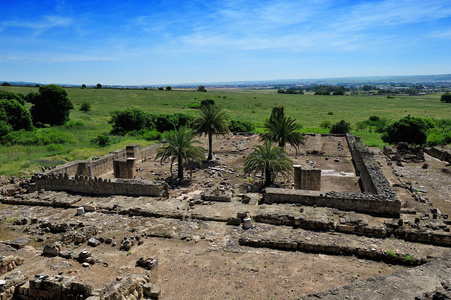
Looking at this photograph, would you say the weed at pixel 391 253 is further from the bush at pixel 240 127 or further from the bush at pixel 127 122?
the bush at pixel 127 122

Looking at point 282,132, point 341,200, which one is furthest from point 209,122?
point 341,200

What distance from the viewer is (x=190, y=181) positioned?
20250 millimetres

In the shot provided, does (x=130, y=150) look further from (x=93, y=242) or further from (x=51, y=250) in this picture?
(x=51, y=250)

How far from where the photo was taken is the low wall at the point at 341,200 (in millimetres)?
13135

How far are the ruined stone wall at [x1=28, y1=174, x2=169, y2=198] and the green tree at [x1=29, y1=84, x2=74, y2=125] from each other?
28163 millimetres

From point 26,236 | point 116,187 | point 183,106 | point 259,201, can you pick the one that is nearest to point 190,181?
point 116,187

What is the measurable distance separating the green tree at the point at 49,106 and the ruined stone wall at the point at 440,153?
151 feet

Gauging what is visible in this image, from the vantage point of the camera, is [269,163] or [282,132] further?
[282,132]

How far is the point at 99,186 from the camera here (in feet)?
55.6

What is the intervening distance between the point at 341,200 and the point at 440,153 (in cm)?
1930

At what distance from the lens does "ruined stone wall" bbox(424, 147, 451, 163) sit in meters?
25.3

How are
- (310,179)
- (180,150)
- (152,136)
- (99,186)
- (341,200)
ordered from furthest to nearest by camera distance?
(152,136)
(180,150)
(310,179)
(99,186)
(341,200)

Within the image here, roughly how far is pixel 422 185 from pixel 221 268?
1617 centimetres

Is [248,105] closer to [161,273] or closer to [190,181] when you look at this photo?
[190,181]
